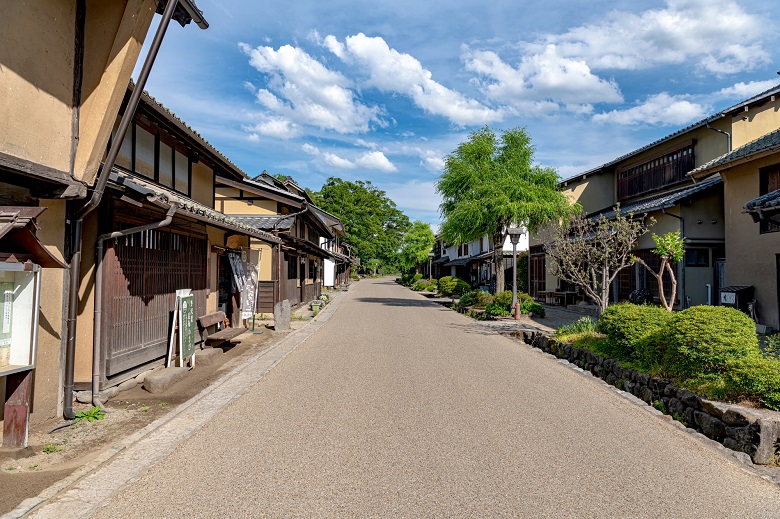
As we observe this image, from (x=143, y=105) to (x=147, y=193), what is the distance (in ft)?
8.91

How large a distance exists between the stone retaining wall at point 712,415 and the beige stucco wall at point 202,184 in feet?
32.8

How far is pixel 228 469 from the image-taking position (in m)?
4.59

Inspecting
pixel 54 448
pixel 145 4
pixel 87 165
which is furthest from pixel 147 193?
pixel 54 448

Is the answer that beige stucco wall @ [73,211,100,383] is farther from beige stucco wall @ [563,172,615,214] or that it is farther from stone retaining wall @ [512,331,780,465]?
beige stucco wall @ [563,172,615,214]

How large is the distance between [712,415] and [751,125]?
16354 millimetres

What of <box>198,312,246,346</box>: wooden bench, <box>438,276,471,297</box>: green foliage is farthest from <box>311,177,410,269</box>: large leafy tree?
<box>198,312,246,346</box>: wooden bench

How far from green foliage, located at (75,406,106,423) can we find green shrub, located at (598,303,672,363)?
308 inches

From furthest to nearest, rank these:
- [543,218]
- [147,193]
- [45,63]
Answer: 1. [543,218]
2. [147,193]
3. [45,63]

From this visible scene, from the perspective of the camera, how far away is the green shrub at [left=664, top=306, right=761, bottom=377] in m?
6.47

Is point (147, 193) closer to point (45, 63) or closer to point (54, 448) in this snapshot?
point (45, 63)

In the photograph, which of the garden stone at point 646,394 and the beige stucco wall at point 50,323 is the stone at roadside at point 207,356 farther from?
the garden stone at point 646,394

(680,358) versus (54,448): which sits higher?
(680,358)

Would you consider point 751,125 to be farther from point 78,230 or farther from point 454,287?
point 78,230

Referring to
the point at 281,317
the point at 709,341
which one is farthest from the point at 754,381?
the point at 281,317
